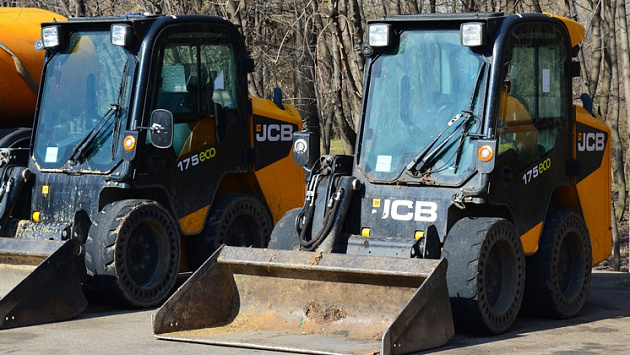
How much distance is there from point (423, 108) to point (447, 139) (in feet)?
1.21

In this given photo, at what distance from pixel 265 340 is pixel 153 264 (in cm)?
230

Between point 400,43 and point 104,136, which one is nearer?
point 400,43

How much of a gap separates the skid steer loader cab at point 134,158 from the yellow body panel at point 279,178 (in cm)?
26

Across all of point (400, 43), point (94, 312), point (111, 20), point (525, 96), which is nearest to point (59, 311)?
point (94, 312)

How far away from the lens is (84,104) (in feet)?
31.9

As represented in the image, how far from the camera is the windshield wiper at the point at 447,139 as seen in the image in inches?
322

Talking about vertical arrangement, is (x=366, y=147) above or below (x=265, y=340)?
above

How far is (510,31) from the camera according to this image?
8305mm

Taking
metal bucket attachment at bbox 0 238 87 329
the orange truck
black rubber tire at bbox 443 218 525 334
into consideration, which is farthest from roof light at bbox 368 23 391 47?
the orange truck

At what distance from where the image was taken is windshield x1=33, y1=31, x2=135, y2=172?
9.52 m

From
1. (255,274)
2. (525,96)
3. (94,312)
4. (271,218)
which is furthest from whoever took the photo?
(271,218)

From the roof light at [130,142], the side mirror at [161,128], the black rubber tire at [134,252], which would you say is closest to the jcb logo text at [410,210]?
the side mirror at [161,128]

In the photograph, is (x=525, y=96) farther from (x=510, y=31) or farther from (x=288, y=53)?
(x=288, y=53)

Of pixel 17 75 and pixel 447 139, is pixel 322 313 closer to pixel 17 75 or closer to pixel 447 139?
pixel 447 139
